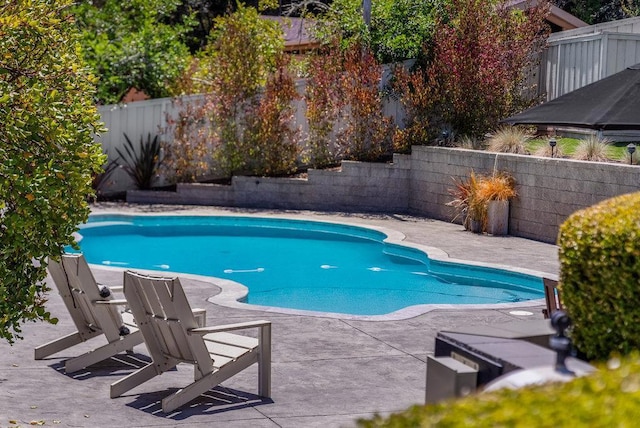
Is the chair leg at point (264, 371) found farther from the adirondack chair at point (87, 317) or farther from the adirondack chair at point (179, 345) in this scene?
the adirondack chair at point (87, 317)

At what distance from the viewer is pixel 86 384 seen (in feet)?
22.9

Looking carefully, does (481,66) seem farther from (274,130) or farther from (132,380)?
(132,380)

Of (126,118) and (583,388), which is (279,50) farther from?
(583,388)

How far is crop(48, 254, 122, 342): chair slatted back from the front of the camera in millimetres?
7293

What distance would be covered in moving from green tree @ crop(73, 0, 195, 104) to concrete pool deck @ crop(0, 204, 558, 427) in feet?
32.0

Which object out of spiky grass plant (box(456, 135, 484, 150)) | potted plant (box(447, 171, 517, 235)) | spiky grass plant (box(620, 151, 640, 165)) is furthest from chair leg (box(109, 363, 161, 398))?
spiky grass plant (box(456, 135, 484, 150))

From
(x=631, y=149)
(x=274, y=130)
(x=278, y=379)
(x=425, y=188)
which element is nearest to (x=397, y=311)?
(x=278, y=379)

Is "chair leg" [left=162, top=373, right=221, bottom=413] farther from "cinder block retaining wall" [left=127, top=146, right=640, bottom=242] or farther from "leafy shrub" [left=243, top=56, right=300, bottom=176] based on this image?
"leafy shrub" [left=243, top=56, right=300, bottom=176]

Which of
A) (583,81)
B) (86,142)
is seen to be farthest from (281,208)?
(86,142)

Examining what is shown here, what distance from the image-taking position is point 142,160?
18.7 meters

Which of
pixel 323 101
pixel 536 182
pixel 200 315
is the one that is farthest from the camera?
pixel 323 101

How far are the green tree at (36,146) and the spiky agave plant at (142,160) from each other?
520 inches

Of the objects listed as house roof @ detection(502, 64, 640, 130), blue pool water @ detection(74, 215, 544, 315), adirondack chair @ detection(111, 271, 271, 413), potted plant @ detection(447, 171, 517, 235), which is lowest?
blue pool water @ detection(74, 215, 544, 315)

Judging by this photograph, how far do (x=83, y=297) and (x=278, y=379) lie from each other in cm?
154
